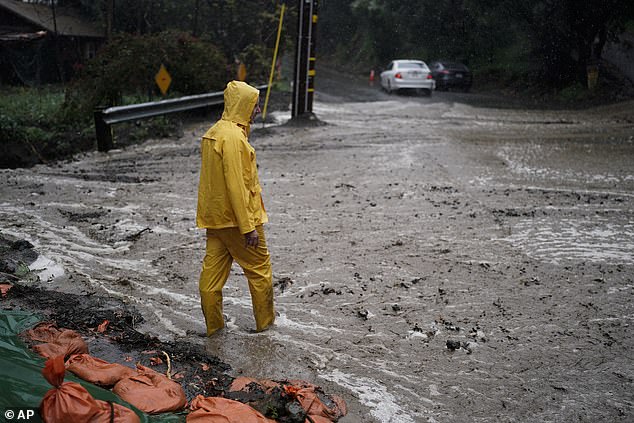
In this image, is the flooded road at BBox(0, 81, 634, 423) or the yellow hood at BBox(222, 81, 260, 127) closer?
the flooded road at BBox(0, 81, 634, 423)

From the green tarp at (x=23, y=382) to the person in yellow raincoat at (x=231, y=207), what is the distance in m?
1.42

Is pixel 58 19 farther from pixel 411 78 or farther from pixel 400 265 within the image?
pixel 400 265

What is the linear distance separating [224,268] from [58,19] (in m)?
29.1

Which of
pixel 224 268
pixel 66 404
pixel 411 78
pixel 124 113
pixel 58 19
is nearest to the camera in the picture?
pixel 66 404

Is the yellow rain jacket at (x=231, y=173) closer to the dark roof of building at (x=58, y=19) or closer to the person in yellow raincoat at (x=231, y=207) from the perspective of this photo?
the person in yellow raincoat at (x=231, y=207)

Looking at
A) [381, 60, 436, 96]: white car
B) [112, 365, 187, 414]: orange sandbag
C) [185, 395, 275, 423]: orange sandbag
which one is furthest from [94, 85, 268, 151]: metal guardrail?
[381, 60, 436, 96]: white car

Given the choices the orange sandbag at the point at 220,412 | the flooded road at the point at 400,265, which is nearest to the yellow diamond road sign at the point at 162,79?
the flooded road at the point at 400,265

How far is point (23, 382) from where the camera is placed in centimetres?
305

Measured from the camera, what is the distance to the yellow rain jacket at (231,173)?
4520 millimetres

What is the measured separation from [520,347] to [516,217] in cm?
353

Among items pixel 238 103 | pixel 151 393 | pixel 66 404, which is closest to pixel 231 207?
pixel 238 103

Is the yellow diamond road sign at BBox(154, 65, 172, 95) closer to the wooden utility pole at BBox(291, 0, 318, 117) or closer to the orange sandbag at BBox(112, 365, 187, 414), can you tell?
the wooden utility pole at BBox(291, 0, 318, 117)

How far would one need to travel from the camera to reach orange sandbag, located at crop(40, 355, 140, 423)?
2760mm

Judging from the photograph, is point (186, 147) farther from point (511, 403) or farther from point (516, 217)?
point (511, 403)
